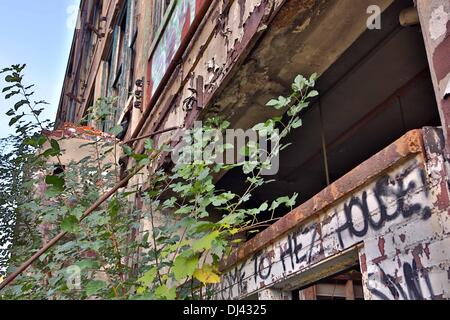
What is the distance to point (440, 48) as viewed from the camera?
82.0 inches

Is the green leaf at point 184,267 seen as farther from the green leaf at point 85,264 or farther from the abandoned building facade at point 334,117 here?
the abandoned building facade at point 334,117

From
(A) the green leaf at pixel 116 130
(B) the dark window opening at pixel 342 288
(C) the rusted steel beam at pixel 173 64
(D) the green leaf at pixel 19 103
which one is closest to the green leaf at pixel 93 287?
(A) the green leaf at pixel 116 130

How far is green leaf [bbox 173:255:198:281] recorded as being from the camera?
2398mm

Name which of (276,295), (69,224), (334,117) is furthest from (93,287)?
(334,117)

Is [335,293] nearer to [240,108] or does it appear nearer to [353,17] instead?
[240,108]

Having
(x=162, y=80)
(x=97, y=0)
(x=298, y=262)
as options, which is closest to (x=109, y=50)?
(x=97, y=0)

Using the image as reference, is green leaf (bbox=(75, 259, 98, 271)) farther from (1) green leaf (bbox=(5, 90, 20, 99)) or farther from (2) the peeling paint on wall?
(2) the peeling paint on wall

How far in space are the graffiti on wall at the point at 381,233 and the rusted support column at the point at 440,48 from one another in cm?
29

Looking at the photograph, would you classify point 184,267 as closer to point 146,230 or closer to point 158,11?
point 146,230

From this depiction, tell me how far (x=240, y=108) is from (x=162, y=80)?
231 cm

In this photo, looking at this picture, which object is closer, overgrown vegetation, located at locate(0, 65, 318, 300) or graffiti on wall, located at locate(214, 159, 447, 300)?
graffiti on wall, located at locate(214, 159, 447, 300)

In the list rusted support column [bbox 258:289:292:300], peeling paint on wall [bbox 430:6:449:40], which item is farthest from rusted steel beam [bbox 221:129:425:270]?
peeling paint on wall [bbox 430:6:449:40]

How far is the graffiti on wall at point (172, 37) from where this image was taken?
5.62 meters

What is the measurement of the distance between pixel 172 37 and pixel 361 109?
2.70 metres
